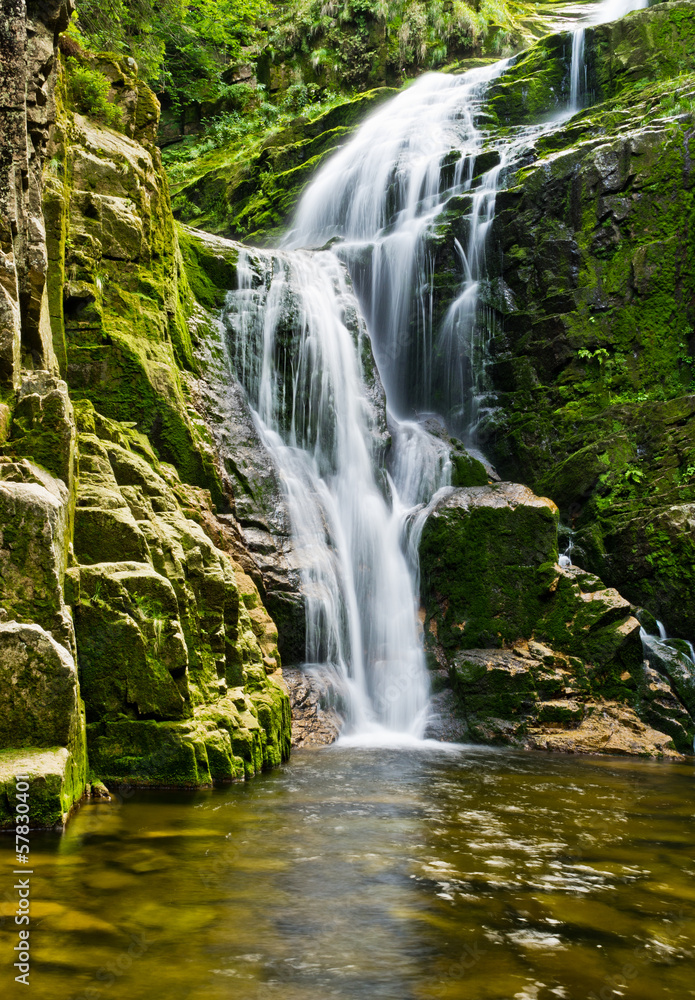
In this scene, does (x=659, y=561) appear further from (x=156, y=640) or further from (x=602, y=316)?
(x=156, y=640)

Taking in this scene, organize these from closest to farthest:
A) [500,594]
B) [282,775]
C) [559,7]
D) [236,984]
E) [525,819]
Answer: [236,984] → [525,819] → [282,775] → [500,594] → [559,7]

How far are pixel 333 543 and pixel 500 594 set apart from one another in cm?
238

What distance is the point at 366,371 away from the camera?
42.6ft

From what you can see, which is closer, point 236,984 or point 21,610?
point 236,984

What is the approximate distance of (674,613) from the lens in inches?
419

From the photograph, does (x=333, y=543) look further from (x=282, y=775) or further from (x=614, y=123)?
(x=614, y=123)

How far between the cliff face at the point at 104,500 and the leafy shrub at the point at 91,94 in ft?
0.66

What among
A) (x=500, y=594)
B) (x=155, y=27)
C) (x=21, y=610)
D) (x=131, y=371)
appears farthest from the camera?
(x=155, y=27)

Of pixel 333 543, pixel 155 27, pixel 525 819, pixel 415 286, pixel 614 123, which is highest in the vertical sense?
pixel 155 27

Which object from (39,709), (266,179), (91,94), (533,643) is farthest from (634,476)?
(266,179)

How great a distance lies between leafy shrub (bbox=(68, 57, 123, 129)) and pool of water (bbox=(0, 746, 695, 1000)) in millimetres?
8460

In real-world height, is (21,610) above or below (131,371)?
below

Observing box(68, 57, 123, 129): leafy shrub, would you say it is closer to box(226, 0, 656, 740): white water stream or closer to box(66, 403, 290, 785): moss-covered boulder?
box(226, 0, 656, 740): white water stream

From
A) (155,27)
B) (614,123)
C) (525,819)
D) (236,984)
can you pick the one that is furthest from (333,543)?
(155,27)
